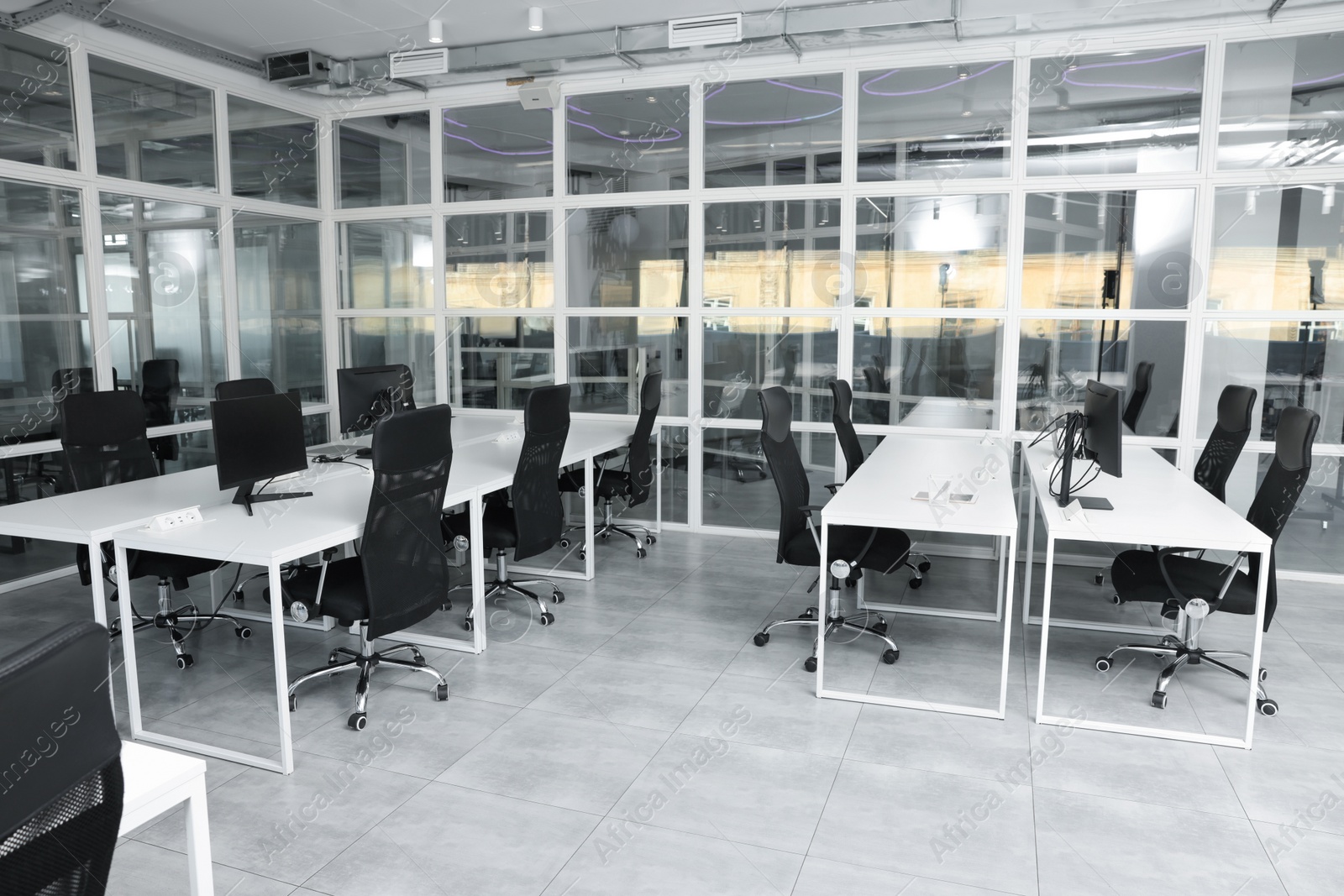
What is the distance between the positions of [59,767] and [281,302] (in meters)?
6.58

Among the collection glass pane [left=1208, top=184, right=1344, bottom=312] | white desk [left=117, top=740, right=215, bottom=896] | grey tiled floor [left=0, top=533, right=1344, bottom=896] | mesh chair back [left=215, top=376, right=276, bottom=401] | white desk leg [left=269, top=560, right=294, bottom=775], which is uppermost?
glass pane [left=1208, top=184, right=1344, bottom=312]

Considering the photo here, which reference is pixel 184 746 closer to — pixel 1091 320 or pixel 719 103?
pixel 719 103

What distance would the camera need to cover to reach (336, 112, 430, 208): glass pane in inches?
281

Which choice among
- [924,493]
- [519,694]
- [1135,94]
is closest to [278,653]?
[519,694]

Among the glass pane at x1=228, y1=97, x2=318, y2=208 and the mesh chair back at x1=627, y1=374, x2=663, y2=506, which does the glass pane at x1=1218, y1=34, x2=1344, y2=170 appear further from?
the glass pane at x1=228, y1=97, x2=318, y2=208

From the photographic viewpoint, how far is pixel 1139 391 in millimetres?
5703

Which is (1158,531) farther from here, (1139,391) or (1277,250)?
(1277,250)

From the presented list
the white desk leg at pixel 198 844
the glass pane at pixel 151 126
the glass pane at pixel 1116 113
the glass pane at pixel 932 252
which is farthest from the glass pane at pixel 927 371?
the white desk leg at pixel 198 844

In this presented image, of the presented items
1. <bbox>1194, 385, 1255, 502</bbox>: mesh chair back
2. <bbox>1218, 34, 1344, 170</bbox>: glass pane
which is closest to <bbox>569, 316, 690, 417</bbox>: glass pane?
<bbox>1194, 385, 1255, 502</bbox>: mesh chair back

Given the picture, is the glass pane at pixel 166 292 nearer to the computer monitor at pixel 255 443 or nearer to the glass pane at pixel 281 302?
the glass pane at pixel 281 302

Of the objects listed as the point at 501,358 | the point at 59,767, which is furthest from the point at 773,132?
the point at 59,767

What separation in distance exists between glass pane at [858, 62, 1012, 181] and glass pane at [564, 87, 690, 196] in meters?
1.29

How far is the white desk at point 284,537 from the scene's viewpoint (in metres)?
3.11

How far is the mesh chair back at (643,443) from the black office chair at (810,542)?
1.47 metres
